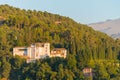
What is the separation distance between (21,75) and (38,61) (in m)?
1.90

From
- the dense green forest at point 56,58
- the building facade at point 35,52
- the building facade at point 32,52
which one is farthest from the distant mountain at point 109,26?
the building facade at point 32,52

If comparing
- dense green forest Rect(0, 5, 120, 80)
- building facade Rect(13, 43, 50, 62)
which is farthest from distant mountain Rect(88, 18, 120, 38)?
building facade Rect(13, 43, 50, 62)

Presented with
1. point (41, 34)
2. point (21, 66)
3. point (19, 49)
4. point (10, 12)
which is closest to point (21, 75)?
point (21, 66)

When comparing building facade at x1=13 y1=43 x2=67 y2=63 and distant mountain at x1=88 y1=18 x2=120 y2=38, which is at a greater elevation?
distant mountain at x1=88 y1=18 x2=120 y2=38

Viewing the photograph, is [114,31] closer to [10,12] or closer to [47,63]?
[10,12]

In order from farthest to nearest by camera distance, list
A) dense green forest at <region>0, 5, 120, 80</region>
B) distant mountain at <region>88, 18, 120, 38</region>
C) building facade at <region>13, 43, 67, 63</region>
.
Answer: distant mountain at <region>88, 18, 120, 38</region> < building facade at <region>13, 43, 67, 63</region> < dense green forest at <region>0, 5, 120, 80</region>

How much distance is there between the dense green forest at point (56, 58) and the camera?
144 feet

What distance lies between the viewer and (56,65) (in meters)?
44.3

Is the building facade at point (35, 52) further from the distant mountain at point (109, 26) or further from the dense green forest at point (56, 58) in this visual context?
the distant mountain at point (109, 26)

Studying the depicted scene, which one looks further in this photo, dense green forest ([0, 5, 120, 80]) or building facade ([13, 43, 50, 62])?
building facade ([13, 43, 50, 62])

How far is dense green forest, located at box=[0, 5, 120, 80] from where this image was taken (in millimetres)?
43781

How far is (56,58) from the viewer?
45406 millimetres

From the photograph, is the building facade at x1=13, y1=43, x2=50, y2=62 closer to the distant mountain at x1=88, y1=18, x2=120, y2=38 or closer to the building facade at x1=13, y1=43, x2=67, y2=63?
the building facade at x1=13, y1=43, x2=67, y2=63

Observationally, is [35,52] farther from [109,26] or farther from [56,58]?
[109,26]
